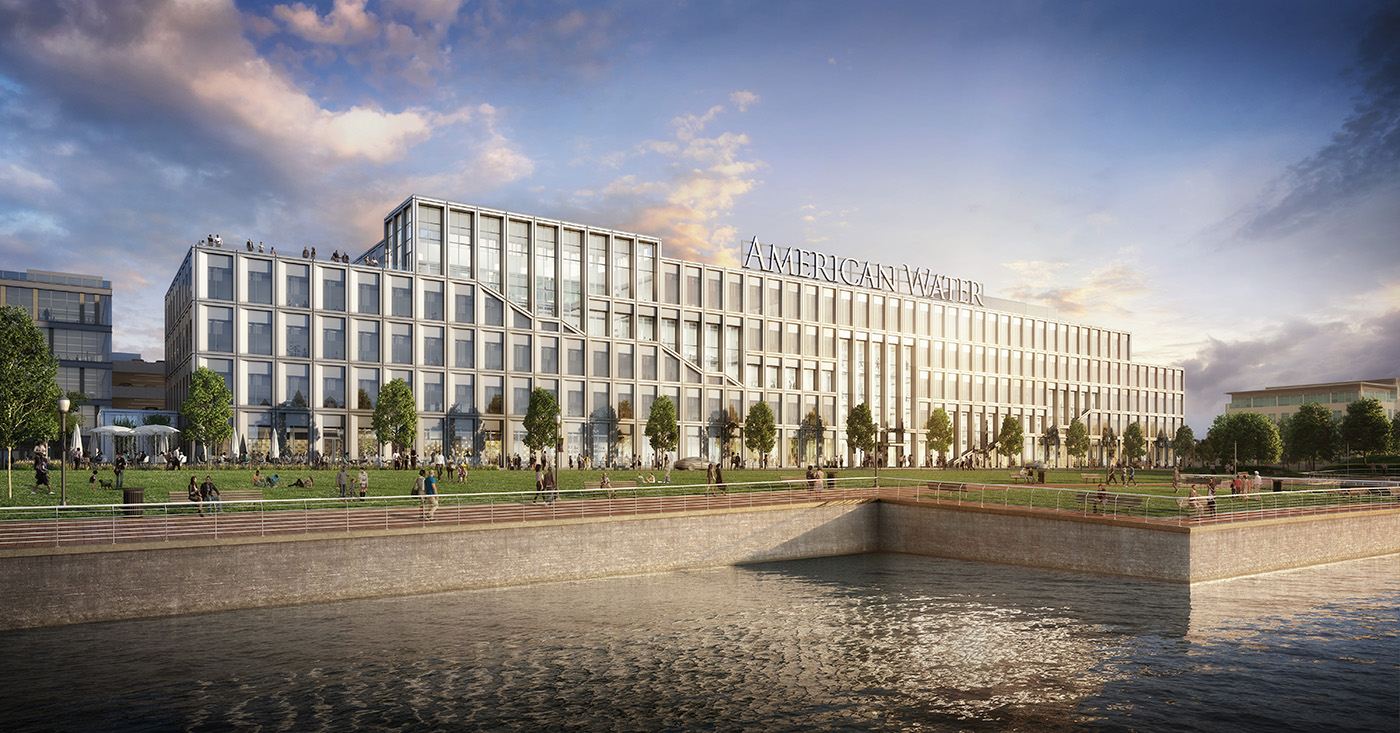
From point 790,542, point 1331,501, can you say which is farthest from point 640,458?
point 1331,501

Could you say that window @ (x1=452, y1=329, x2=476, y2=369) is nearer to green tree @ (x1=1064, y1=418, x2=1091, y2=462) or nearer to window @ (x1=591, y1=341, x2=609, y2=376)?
window @ (x1=591, y1=341, x2=609, y2=376)

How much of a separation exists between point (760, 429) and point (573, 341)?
20.3m

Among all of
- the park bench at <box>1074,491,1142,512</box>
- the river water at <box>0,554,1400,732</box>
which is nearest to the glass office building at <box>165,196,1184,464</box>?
the river water at <box>0,554,1400,732</box>

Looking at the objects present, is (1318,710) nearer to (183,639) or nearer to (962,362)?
(183,639)

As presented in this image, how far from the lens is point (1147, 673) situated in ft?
70.1

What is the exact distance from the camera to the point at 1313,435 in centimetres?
9812

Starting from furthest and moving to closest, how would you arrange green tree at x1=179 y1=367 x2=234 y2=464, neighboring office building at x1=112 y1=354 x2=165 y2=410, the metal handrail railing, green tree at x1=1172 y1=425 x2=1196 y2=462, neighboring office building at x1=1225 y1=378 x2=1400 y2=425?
1. neighboring office building at x1=1225 y1=378 x2=1400 y2=425
2. green tree at x1=1172 y1=425 x2=1196 y2=462
3. neighboring office building at x1=112 y1=354 x2=165 y2=410
4. green tree at x1=179 y1=367 x2=234 y2=464
5. the metal handrail railing

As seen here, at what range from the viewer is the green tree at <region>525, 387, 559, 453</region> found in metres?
74.1

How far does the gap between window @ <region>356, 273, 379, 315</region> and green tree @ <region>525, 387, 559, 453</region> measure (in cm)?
1446

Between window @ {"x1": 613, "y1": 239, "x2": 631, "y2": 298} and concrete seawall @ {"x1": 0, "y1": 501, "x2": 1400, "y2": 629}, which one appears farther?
window @ {"x1": 613, "y1": 239, "x2": 631, "y2": 298}

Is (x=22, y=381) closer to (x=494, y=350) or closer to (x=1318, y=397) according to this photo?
(x=494, y=350)

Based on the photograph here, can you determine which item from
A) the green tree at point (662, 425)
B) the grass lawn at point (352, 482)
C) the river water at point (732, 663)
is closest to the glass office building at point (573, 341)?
the green tree at point (662, 425)

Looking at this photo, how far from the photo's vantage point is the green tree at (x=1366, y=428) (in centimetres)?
9381

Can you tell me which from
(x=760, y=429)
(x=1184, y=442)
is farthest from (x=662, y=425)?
(x=1184, y=442)
